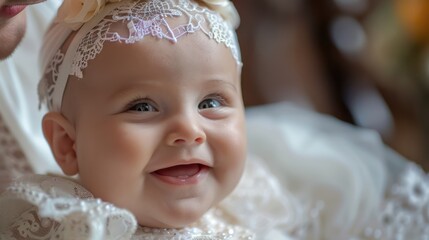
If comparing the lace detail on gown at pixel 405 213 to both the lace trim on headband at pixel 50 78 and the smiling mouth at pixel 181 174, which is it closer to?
the smiling mouth at pixel 181 174

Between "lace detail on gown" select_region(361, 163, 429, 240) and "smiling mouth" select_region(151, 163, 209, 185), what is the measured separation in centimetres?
51

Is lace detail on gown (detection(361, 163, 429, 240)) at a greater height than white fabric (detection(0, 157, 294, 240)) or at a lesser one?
lesser

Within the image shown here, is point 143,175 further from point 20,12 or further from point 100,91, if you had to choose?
point 20,12

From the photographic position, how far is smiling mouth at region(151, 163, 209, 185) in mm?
993

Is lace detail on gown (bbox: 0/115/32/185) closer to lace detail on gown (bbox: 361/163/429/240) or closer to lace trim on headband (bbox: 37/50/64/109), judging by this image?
lace trim on headband (bbox: 37/50/64/109)

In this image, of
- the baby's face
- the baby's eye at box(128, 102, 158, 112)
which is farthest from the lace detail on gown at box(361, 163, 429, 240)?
the baby's eye at box(128, 102, 158, 112)

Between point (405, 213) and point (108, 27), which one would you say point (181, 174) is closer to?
point (108, 27)

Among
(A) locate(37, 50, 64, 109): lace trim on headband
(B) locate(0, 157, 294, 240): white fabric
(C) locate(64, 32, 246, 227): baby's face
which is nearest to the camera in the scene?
(B) locate(0, 157, 294, 240): white fabric

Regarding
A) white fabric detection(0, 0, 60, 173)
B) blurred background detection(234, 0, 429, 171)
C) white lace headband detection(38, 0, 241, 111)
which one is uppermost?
white lace headband detection(38, 0, 241, 111)

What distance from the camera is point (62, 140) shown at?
3.52 feet

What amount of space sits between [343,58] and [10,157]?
1.31m

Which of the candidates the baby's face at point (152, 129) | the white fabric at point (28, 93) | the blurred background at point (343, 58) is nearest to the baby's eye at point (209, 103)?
the baby's face at point (152, 129)

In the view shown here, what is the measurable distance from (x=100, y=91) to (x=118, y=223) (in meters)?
0.21

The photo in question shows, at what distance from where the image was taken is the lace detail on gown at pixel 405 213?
4.48 ft
